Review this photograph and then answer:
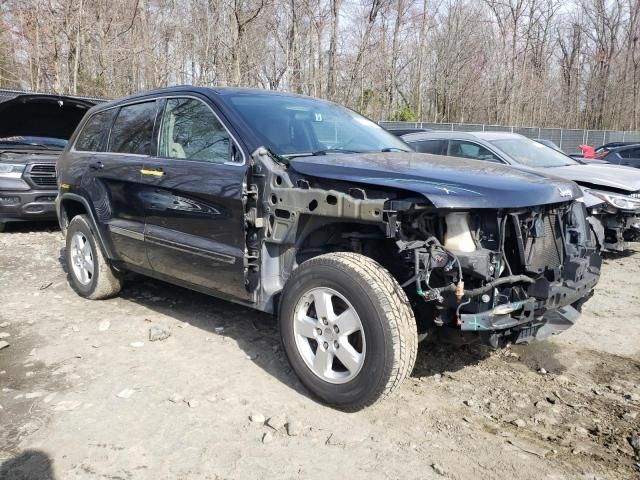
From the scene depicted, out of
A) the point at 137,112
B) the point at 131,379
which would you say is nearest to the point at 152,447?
the point at 131,379

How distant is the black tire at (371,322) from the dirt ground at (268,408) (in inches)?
7.5

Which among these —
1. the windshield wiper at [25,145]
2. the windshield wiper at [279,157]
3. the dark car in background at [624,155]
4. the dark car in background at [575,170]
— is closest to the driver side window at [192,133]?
the windshield wiper at [279,157]

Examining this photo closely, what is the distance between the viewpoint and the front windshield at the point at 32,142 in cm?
895

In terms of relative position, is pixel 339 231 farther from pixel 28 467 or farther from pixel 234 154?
pixel 28 467

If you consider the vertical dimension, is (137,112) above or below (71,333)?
above

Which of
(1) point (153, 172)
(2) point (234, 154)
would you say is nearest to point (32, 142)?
(1) point (153, 172)

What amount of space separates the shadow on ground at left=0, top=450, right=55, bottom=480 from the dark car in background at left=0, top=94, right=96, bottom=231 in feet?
20.9

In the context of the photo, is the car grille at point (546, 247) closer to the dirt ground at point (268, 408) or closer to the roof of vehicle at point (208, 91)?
the dirt ground at point (268, 408)

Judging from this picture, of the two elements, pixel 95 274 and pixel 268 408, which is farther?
pixel 95 274

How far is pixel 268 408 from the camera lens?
316 centimetres

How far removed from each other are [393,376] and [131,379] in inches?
69.7

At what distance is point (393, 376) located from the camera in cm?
279

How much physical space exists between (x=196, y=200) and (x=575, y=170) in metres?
5.54

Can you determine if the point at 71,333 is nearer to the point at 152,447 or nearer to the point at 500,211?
the point at 152,447
